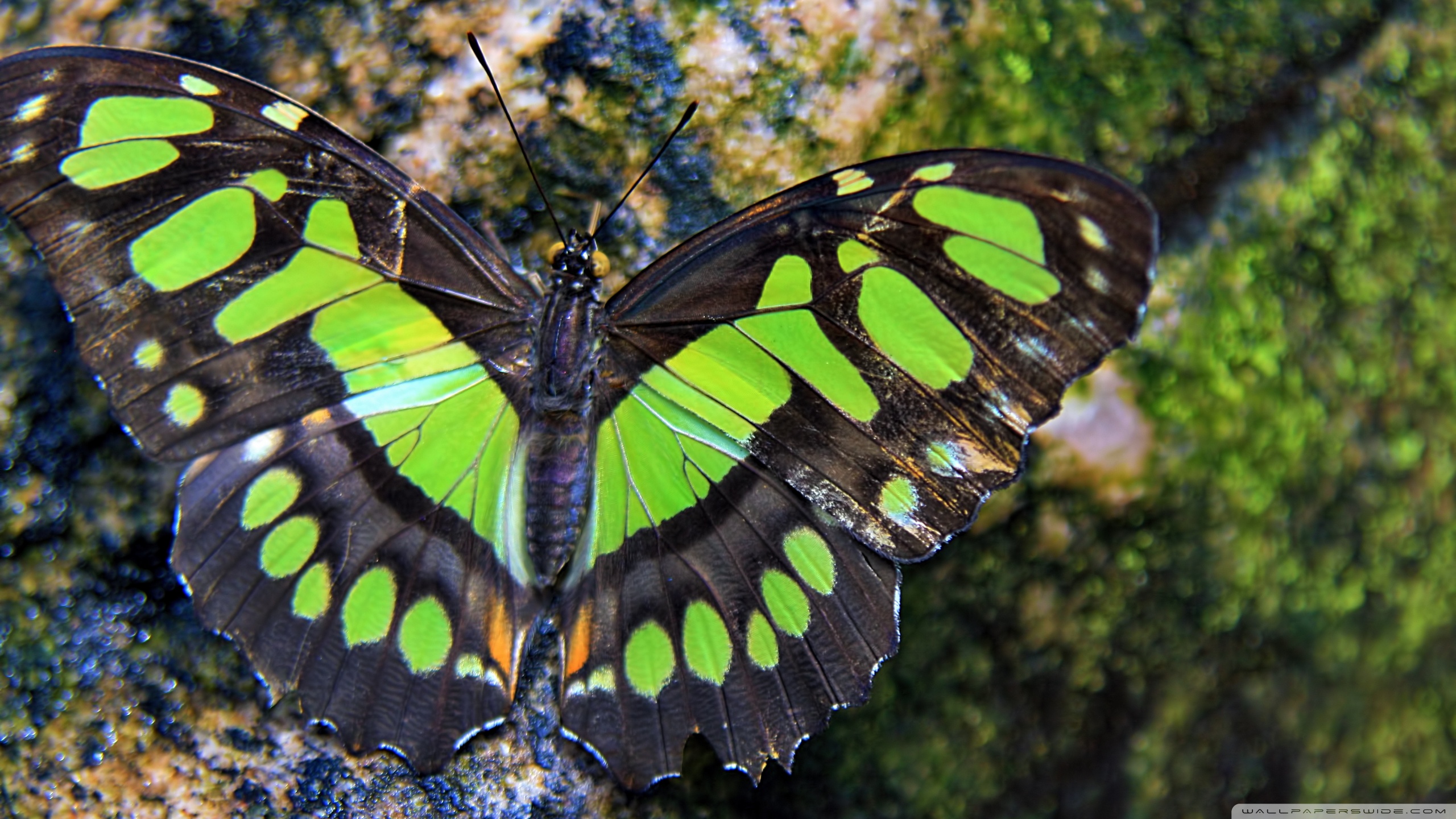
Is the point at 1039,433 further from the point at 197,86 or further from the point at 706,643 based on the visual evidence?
the point at 197,86

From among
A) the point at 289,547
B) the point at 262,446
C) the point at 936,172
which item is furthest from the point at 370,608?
the point at 936,172

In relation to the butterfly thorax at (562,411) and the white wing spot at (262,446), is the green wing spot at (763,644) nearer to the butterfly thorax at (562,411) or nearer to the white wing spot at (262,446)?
the butterfly thorax at (562,411)

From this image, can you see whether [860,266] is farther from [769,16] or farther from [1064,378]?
[769,16]

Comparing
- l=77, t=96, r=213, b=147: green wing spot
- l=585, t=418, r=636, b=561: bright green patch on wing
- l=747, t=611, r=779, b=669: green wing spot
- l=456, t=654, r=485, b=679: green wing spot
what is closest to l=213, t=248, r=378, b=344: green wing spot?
l=77, t=96, r=213, b=147: green wing spot

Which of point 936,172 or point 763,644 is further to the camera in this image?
point 763,644

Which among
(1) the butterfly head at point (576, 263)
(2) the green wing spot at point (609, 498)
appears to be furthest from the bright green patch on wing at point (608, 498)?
(1) the butterfly head at point (576, 263)

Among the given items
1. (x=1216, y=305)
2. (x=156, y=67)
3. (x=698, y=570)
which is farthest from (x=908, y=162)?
(x=156, y=67)
